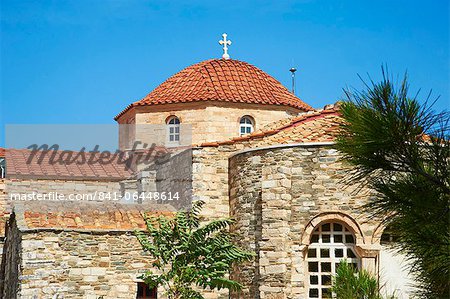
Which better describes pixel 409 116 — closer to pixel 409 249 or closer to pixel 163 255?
pixel 409 249

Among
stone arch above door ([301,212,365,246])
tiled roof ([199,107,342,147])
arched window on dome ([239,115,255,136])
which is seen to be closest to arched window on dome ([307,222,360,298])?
stone arch above door ([301,212,365,246])

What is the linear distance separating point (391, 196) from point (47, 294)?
11500mm

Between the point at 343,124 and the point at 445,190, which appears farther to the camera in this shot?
the point at 343,124

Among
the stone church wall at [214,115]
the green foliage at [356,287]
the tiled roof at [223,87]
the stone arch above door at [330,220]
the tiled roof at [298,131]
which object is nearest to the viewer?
the green foliage at [356,287]

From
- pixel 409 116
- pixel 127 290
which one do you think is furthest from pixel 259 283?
pixel 409 116

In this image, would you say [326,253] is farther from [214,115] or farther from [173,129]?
[173,129]

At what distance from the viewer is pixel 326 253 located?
52.3 ft

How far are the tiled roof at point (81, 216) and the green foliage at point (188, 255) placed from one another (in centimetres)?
162

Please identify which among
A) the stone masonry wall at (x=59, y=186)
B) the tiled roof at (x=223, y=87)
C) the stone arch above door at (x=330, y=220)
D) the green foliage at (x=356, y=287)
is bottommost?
the green foliage at (x=356, y=287)

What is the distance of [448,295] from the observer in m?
6.46

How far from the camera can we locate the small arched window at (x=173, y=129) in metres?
24.1

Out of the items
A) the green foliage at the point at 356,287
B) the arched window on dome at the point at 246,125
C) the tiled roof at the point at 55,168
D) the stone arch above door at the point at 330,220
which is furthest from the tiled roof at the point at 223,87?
the green foliage at the point at 356,287

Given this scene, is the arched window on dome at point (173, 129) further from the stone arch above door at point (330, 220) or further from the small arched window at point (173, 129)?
the stone arch above door at point (330, 220)

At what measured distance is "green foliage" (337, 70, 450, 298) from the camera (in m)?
5.92
